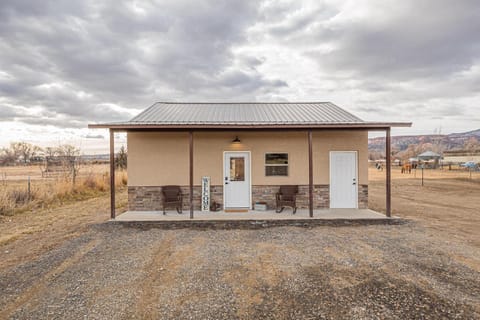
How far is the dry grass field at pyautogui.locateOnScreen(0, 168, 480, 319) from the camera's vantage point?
8.46 feet

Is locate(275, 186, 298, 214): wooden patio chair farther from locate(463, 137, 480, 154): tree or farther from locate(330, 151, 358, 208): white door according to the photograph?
locate(463, 137, 480, 154): tree

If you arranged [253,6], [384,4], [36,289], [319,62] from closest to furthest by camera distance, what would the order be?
[36,289]
[384,4]
[253,6]
[319,62]

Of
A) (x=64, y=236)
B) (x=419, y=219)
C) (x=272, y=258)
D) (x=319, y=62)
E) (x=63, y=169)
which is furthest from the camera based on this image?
(x=319, y=62)

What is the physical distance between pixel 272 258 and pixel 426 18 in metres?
11.0

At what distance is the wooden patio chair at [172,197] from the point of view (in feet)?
23.2

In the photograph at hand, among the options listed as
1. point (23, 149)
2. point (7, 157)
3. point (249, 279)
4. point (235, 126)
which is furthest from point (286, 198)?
point (23, 149)

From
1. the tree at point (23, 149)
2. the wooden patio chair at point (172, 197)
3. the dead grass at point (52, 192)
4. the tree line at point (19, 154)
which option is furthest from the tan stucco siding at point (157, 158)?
the tree at point (23, 149)

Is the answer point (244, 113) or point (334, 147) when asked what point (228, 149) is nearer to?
point (244, 113)

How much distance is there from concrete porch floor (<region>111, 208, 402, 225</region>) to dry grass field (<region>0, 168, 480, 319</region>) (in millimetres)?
518

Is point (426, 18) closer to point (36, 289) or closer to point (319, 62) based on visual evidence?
A: point (319, 62)

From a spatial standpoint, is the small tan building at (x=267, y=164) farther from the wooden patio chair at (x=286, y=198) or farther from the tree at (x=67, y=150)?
the tree at (x=67, y=150)

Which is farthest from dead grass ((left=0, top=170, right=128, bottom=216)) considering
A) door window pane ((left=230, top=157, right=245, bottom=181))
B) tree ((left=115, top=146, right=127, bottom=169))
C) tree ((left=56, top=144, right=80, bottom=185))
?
door window pane ((left=230, top=157, right=245, bottom=181))

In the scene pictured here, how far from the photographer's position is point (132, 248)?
4.60 metres

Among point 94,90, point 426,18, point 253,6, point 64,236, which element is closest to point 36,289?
point 64,236
